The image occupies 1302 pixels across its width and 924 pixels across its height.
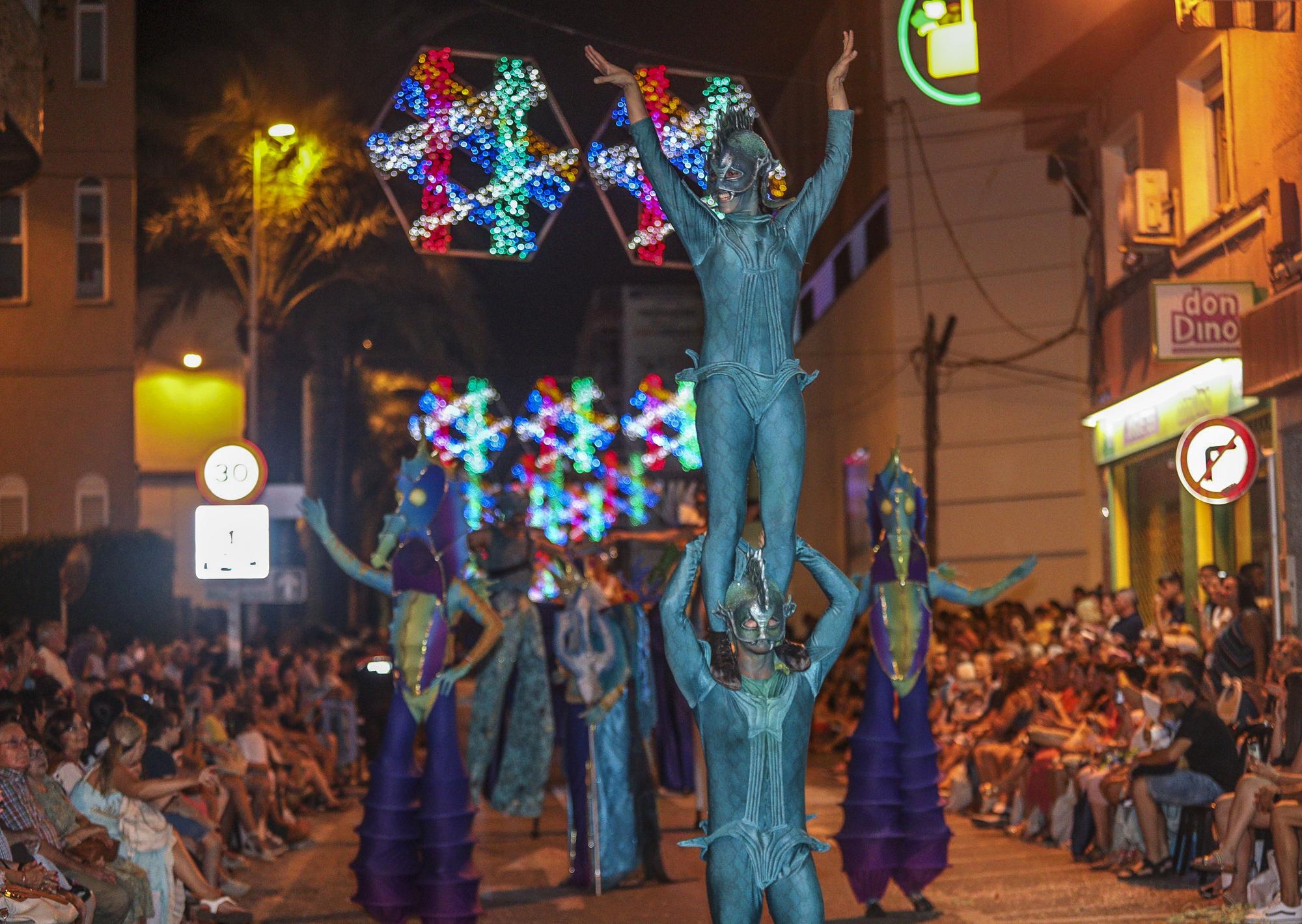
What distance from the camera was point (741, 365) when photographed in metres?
5.71

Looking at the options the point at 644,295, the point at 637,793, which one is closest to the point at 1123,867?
the point at 637,793

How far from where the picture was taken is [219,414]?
31.0 m

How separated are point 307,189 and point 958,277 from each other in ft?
31.4

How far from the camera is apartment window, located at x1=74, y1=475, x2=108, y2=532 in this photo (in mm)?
24688

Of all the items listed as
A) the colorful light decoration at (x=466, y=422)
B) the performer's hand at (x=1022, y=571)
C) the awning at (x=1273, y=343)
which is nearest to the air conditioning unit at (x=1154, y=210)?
the awning at (x=1273, y=343)

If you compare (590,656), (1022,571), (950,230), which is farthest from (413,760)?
(950,230)

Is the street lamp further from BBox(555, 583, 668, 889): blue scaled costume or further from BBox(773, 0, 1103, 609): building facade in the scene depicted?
BBox(555, 583, 668, 889): blue scaled costume

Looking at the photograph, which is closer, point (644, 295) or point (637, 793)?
point (637, 793)

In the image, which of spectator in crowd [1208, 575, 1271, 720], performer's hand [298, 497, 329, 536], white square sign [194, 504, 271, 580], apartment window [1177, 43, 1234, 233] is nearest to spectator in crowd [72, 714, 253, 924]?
performer's hand [298, 497, 329, 536]

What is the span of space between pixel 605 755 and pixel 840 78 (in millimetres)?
5987

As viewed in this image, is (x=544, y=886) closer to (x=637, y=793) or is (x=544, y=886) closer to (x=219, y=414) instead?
(x=637, y=793)

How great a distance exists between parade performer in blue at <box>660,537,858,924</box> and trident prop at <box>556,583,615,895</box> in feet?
17.9

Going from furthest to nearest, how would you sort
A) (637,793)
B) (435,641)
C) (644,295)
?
(644,295) < (637,793) < (435,641)

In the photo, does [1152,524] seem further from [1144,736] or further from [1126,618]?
[1144,736]
